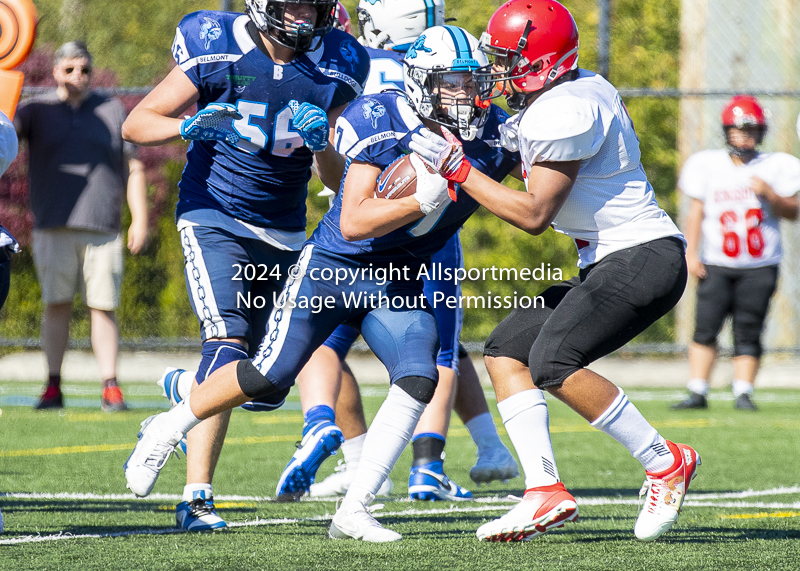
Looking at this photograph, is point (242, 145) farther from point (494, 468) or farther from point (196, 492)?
point (494, 468)

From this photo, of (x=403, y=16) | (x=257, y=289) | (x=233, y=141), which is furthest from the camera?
(x=403, y=16)

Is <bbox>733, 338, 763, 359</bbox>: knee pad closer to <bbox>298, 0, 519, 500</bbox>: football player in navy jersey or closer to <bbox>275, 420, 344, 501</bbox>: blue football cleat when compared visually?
<bbox>298, 0, 519, 500</bbox>: football player in navy jersey

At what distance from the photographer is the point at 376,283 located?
135 inches

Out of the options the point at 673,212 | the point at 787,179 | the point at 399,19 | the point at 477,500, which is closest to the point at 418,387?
the point at 477,500

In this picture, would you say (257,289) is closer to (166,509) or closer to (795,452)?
(166,509)

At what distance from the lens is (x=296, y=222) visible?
157 inches

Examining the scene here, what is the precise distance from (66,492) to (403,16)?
2251 millimetres

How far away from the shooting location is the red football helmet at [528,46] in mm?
3305

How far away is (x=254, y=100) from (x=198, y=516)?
53.7 inches

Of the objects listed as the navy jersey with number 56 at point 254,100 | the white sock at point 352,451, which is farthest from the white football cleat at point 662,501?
the navy jersey with number 56 at point 254,100

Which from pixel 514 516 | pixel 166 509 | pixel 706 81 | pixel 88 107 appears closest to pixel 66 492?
pixel 166 509

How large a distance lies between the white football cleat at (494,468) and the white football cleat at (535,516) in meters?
0.96

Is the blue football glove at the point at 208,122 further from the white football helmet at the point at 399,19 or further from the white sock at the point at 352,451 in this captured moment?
the white sock at the point at 352,451

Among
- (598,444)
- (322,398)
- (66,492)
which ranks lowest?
(598,444)
